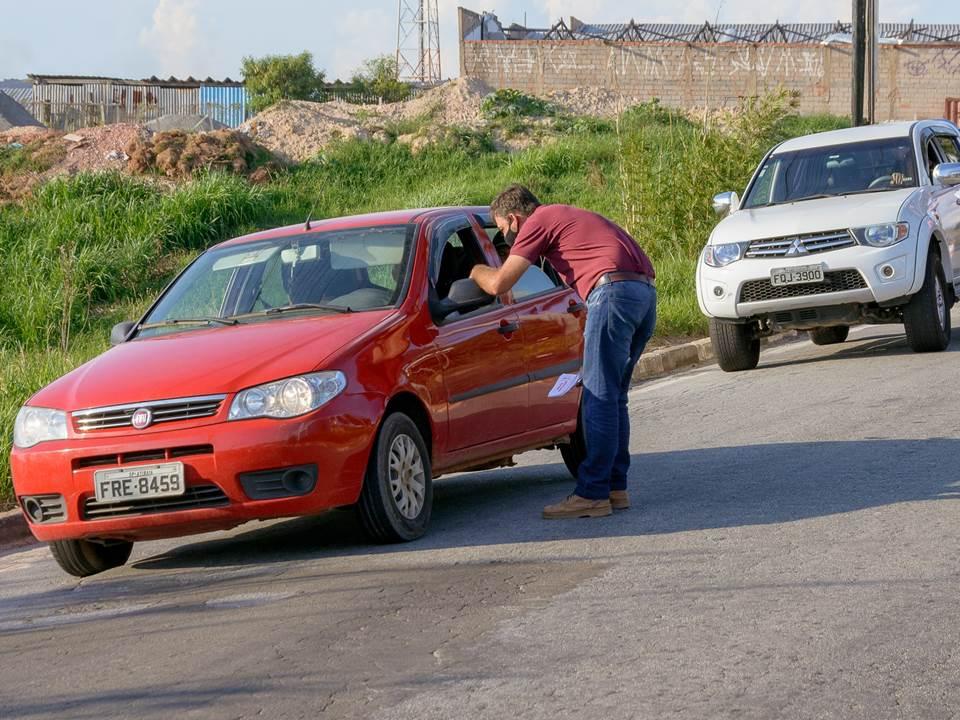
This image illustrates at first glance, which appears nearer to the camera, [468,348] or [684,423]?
[468,348]

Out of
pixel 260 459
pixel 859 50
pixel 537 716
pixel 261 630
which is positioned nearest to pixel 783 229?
pixel 260 459

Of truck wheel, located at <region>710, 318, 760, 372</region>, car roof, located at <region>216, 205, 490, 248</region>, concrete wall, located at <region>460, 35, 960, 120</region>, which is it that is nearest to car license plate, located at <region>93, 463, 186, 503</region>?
car roof, located at <region>216, 205, 490, 248</region>

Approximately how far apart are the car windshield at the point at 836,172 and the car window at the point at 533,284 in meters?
5.81

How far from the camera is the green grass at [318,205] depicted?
57.0ft

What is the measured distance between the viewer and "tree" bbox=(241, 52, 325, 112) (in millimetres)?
60031

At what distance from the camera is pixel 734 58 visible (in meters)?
47.2

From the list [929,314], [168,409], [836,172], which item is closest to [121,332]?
[168,409]

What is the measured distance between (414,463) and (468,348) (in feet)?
2.62

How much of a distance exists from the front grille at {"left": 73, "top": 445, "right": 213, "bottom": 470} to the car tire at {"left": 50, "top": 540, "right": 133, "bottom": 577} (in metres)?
0.64

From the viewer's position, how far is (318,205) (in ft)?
97.0

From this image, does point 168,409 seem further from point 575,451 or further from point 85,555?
point 575,451

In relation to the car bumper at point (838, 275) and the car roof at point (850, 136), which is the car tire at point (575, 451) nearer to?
the car bumper at point (838, 275)

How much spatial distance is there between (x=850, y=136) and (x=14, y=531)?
9015 mm

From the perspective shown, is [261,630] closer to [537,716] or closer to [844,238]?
[537,716]
